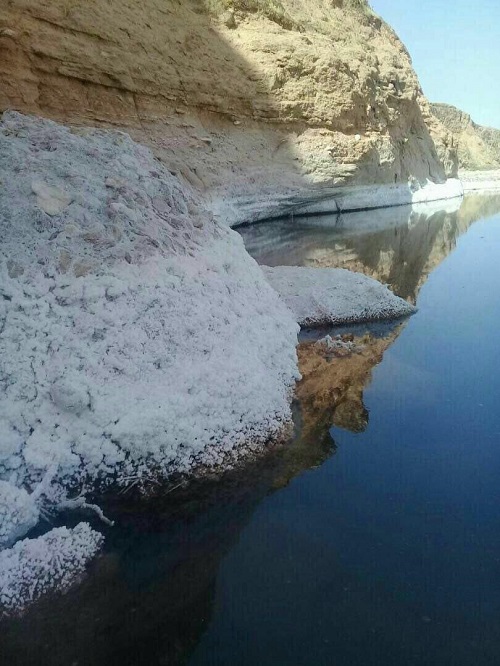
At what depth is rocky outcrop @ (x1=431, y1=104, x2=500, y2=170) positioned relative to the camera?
6253 cm

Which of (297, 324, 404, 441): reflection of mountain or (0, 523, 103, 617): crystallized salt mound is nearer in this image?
(0, 523, 103, 617): crystallized salt mound

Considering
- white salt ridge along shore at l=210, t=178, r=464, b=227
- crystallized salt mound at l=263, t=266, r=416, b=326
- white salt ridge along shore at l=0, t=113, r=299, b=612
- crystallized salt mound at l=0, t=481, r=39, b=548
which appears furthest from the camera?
white salt ridge along shore at l=210, t=178, r=464, b=227

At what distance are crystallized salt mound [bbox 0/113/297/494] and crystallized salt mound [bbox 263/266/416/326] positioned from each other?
1363 millimetres

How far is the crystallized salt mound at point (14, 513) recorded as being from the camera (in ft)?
8.97

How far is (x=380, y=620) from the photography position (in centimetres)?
238

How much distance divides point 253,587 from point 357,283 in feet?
17.5

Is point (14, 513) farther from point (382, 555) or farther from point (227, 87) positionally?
point (227, 87)

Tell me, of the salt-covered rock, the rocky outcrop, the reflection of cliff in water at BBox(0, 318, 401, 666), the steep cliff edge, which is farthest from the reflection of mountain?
the rocky outcrop

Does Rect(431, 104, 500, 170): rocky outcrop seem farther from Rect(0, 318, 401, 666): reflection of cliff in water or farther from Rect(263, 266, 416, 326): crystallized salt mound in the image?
Rect(0, 318, 401, 666): reflection of cliff in water

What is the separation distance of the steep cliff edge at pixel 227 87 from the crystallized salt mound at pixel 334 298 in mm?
6231

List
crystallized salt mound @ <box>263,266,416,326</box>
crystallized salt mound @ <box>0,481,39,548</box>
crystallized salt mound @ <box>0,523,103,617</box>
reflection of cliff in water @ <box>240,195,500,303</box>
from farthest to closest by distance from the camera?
reflection of cliff in water @ <box>240,195,500,303</box> → crystallized salt mound @ <box>263,266,416,326</box> → crystallized salt mound @ <box>0,481,39,548</box> → crystallized salt mound @ <box>0,523,103,617</box>

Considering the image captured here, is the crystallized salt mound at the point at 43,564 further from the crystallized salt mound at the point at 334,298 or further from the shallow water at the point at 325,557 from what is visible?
the crystallized salt mound at the point at 334,298

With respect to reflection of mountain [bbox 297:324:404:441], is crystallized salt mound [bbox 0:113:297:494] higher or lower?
higher

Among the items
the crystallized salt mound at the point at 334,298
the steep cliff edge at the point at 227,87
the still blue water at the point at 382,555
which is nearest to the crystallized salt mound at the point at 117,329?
the still blue water at the point at 382,555
